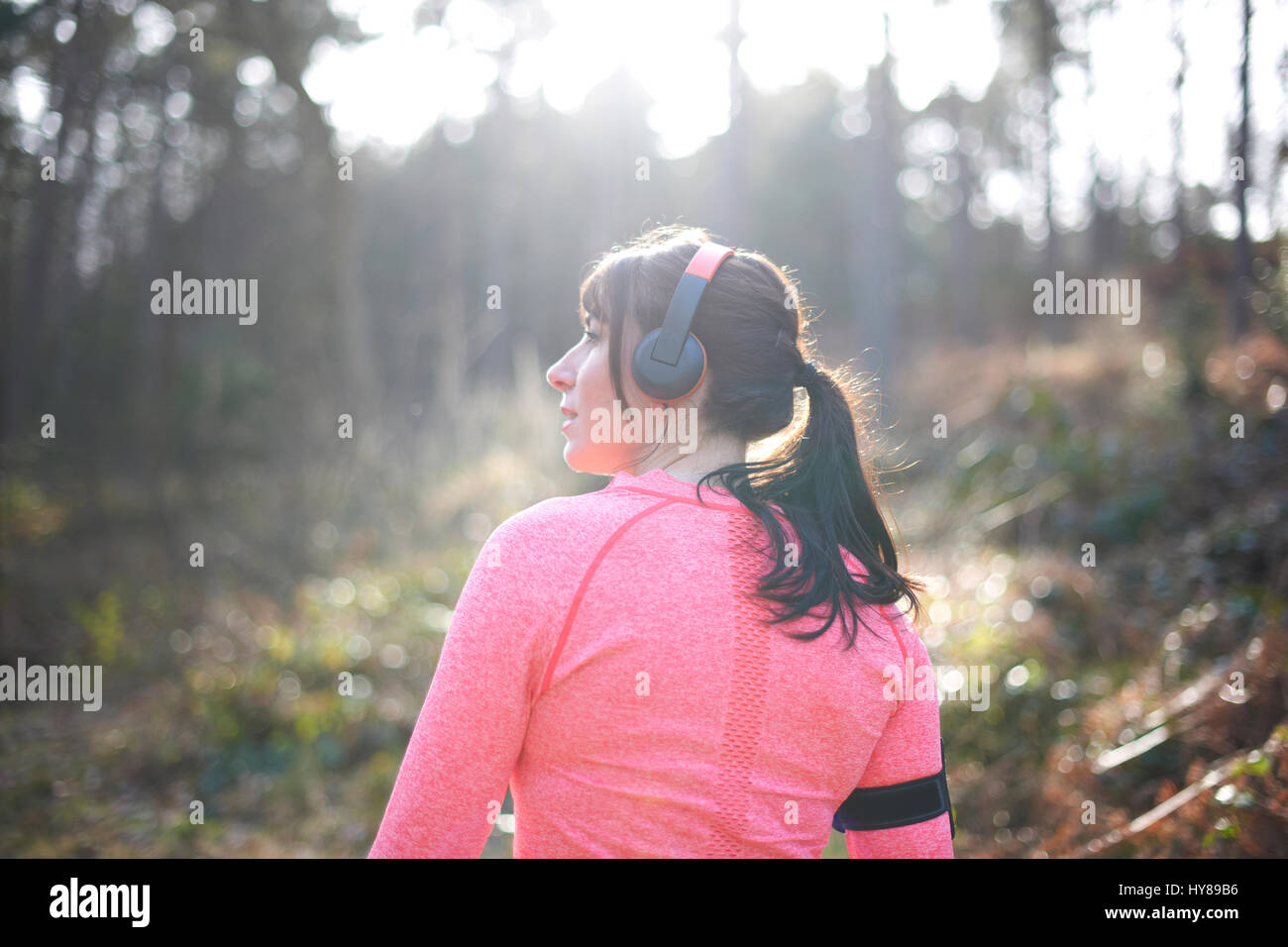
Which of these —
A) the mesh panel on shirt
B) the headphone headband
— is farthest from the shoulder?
the headphone headband

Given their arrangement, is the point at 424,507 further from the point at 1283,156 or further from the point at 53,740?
the point at 1283,156

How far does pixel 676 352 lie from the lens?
4.12 feet

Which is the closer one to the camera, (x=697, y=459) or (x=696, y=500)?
(x=696, y=500)

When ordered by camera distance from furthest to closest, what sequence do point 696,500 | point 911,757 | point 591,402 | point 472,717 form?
point 591,402, point 911,757, point 696,500, point 472,717

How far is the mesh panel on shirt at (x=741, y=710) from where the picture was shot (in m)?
1.09

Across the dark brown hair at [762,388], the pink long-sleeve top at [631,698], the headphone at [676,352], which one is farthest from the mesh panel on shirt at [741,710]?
the headphone at [676,352]

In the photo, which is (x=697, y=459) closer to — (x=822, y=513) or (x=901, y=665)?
(x=822, y=513)

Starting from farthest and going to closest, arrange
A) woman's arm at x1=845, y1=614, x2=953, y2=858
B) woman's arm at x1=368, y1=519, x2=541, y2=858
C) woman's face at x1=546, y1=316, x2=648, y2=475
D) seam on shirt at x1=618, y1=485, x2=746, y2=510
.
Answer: woman's face at x1=546, y1=316, x2=648, y2=475 < woman's arm at x1=845, y1=614, x2=953, y2=858 < seam on shirt at x1=618, y1=485, x2=746, y2=510 < woman's arm at x1=368, y1=519, x2=541, y2=858

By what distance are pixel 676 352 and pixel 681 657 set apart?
1.50ft

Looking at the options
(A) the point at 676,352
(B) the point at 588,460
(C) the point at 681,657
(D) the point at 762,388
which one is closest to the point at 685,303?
(A) the point at 676,352

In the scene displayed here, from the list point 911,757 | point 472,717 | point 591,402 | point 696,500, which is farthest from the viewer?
point 591,402

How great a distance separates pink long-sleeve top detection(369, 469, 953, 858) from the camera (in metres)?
1.02

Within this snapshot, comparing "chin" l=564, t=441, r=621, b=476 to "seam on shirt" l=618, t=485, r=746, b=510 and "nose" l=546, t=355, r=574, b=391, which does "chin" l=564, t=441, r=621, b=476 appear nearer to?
"nose" l=546, t=355, r=574, b=391

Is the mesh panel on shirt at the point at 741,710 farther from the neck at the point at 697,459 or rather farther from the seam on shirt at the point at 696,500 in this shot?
the neck at the point at 697,459
